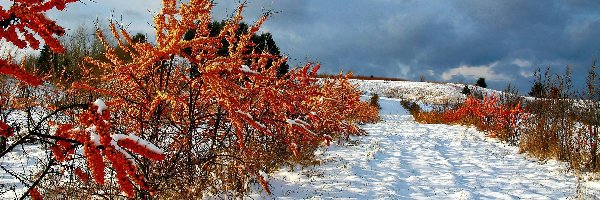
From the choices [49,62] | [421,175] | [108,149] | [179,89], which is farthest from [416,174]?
[49,62]

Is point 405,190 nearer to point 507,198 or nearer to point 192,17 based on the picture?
point 507,198

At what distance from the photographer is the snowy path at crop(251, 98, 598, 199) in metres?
6.63

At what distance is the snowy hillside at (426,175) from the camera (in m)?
6.64

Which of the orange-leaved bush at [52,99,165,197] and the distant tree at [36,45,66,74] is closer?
the orange-leaved bush at [52,99,165,197]

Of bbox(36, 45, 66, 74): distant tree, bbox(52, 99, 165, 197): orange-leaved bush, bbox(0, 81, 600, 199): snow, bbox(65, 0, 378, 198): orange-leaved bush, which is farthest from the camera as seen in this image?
bbox(36, 45, 66, 74): distant tree

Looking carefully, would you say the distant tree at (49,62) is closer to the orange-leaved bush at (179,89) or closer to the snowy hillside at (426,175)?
the snowy hillside at (426,175)

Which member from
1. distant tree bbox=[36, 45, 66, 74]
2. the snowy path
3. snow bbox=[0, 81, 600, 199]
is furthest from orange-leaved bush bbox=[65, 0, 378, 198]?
distant tree bbox=[36, 45, 66, 74]

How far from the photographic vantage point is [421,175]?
26.2 feet

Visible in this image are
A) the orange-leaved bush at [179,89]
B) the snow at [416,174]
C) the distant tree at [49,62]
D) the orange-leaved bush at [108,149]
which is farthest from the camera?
the distant tree at [49,62]

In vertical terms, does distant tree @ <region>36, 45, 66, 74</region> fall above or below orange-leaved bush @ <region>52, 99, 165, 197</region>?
above

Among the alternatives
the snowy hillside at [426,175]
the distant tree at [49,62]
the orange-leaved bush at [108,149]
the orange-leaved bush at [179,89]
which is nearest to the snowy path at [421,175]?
the snowy hillside at [426,175]

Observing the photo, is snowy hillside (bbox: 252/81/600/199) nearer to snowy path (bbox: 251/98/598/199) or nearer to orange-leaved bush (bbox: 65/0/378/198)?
snowy path (bbox: 251/98/598/199)

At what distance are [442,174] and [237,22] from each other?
16.8 feet

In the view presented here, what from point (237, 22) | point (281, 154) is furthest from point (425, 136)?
point (237, 22)
